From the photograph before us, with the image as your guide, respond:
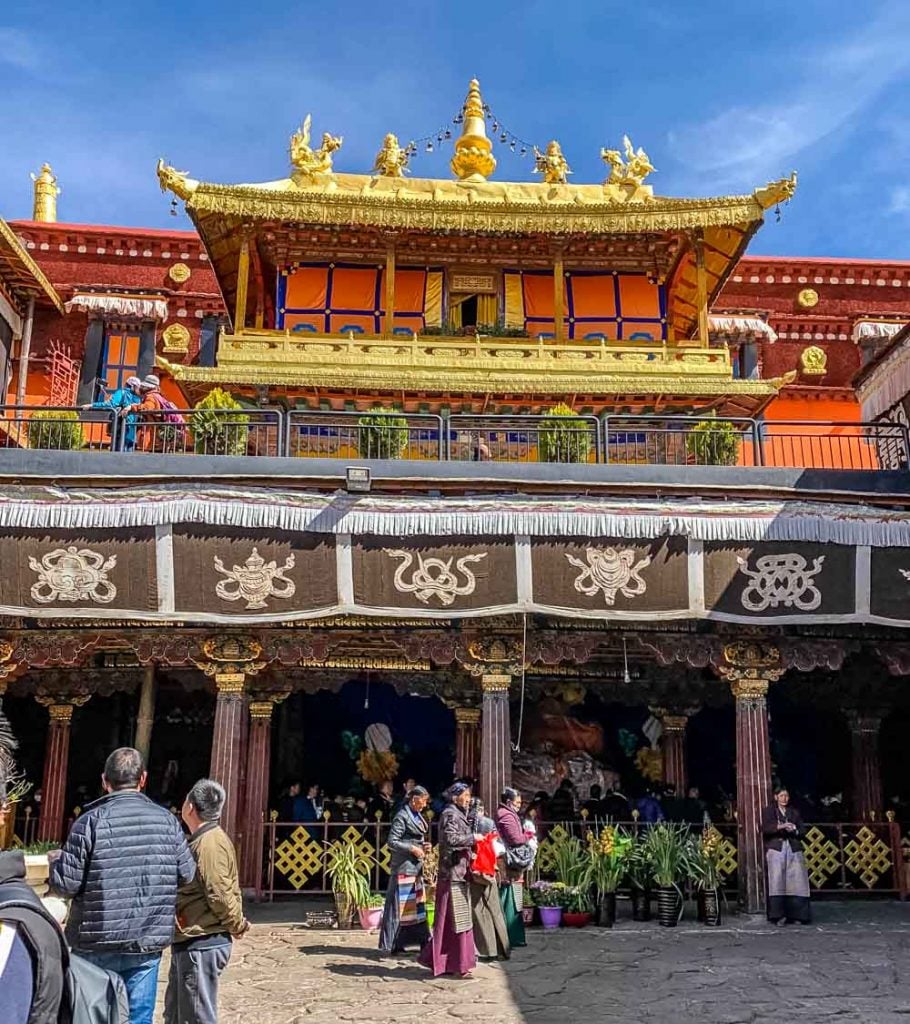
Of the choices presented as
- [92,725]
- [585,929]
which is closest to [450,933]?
[585,929]

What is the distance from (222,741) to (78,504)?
9.48 ft

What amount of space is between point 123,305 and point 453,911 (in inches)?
758

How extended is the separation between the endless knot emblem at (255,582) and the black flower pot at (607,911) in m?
4.37

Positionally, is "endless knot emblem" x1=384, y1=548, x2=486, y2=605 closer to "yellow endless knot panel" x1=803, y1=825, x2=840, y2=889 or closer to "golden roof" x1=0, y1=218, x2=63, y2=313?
"yellow endless knot panel" x1=803, y1=825, x2=840, y2=889

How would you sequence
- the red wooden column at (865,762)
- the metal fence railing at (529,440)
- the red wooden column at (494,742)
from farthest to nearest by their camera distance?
the red wooden column at (865,762), the metal fence railing at (529,440), the red wooden column at (494,742)

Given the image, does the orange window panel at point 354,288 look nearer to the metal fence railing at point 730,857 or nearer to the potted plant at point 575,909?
the metal fence railing at point 730,857

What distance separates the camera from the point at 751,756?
35.6 feet

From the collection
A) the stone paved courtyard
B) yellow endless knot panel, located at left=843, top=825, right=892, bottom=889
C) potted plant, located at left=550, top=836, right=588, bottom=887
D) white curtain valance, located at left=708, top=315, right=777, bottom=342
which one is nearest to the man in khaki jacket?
the stone paved courtyard

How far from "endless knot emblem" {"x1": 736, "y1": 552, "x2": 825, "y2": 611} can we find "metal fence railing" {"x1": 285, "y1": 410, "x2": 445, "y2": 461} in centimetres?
441

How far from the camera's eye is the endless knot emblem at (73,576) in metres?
10.1

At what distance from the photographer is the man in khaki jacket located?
4918 millimetres

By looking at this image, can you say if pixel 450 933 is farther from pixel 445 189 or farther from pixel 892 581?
pixel 445 189

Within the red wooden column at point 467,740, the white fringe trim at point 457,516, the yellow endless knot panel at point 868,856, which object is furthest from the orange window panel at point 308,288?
the yellow endless knot panel at point 868,856

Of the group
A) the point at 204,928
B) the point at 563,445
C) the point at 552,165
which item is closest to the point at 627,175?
the point at 552,165
